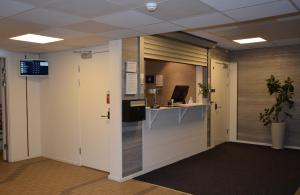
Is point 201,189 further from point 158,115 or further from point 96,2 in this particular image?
point 96,2

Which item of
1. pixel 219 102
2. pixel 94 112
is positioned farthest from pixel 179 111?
pixel 219 102

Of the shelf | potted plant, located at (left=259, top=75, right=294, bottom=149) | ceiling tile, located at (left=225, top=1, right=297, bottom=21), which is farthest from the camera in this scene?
potted plant, located at (left=259, top=75, right=294, bottom=149)

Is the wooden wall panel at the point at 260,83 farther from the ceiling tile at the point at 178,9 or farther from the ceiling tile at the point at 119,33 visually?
the ceiling tile at the point at 178,9

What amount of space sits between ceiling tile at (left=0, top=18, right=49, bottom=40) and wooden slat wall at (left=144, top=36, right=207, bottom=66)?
1893mm

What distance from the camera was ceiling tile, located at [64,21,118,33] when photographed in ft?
11.3

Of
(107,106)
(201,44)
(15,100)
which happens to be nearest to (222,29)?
(201,44)

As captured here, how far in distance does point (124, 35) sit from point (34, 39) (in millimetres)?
1539

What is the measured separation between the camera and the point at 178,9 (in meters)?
2.87

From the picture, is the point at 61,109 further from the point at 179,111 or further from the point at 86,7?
the point at 86,7

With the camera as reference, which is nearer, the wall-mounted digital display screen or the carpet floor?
the carpet floor

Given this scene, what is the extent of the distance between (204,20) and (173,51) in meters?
2.22

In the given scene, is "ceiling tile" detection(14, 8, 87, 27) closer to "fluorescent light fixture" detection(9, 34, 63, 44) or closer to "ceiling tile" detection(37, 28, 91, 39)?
"ceiling tile" detection(37, 28, 91, 39)

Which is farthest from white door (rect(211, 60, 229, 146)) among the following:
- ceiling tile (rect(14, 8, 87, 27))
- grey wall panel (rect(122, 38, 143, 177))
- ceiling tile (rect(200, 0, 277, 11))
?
ceiling tile (rect(14, 8, 87, 27))

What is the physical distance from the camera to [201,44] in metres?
6.09
